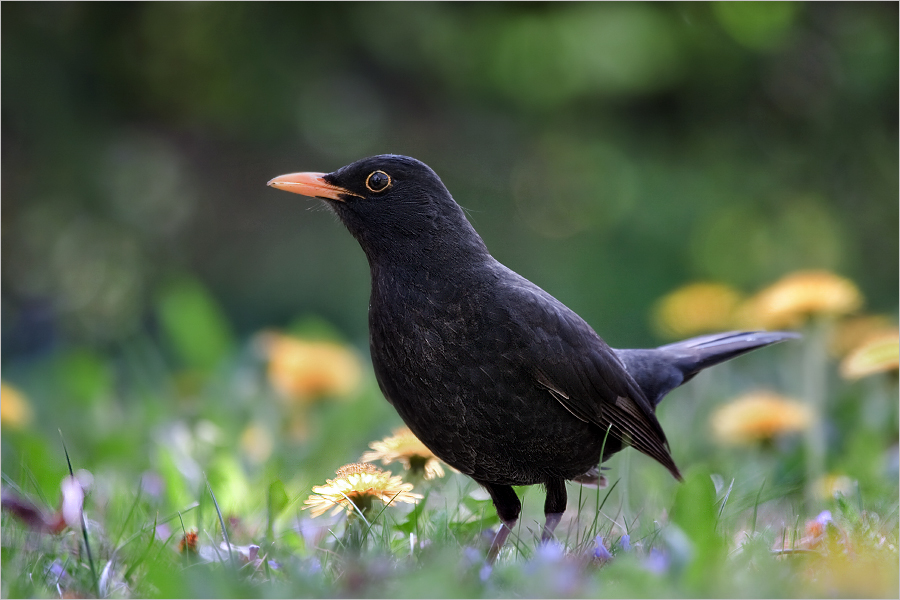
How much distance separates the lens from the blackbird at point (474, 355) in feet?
8.70

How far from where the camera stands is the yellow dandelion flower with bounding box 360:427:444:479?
3023 mm

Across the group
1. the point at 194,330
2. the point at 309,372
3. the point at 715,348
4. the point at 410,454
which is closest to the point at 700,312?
the point at 715,348

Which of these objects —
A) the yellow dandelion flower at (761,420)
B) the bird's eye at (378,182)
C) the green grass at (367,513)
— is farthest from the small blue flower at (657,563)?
the yellow dandelion flower at (761,420)

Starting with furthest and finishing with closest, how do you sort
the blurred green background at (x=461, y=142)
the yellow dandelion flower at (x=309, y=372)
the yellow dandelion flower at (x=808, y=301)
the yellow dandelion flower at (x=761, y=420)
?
the blurred green background at (x=461, y=142), the yellow dandelion flower at (x=309, y=372), the yellow dandelion flower at (x=761, y=420), the yellow dandelion flower at (x=808, y=301)

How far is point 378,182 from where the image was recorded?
299 centimetres

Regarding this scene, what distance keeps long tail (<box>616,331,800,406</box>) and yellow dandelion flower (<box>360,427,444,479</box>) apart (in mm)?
871

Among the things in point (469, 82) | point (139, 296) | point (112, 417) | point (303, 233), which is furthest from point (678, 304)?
point (303, 233)

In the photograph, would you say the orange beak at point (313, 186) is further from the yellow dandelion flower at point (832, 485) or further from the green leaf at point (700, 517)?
the yellow dandelion flower at point (832, 485)

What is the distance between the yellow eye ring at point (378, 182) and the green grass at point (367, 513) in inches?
42.5

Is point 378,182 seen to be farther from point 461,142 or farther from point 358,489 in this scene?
point 461,142

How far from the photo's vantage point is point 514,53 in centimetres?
753

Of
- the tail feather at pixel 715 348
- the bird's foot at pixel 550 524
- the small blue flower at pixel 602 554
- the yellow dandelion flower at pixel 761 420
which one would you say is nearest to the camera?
the small blue flower at pixel 602 554

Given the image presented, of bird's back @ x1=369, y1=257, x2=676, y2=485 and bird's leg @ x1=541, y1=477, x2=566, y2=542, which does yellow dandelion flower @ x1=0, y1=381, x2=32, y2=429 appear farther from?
bird's leg @ x1=541, y1=477, x2=566, y2=542

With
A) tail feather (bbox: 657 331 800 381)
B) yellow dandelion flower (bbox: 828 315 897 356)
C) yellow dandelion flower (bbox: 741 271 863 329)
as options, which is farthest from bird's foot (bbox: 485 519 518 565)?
yellow dandelion flower (bbox: 828 315 897 356)
